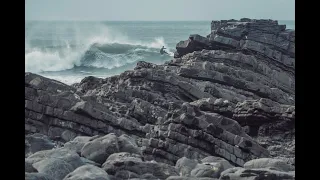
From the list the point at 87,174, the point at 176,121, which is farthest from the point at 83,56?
the point at 87,174

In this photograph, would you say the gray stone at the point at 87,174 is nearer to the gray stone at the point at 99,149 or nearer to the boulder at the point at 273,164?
the gray stone at the point at 99,149

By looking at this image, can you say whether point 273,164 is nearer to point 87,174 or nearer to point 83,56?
point 87,174

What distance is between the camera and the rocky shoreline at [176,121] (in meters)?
13.0

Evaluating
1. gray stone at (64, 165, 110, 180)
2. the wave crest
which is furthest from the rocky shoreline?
the wave crest

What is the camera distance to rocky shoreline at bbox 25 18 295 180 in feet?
42.5

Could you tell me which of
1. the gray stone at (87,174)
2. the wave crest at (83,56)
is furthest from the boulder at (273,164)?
the wave crest at (83,56)

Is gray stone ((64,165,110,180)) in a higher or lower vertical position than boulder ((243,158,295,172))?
higher

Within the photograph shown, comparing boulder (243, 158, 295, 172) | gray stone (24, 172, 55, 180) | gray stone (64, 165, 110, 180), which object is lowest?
boulder (243, 158, 295, 172)

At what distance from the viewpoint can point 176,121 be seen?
19734 millimetres

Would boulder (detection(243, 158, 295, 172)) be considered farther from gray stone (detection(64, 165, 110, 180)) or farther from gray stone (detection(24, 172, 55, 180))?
gray stone (detection(24, 172, 55, 180))

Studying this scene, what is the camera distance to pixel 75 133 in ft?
71.2
